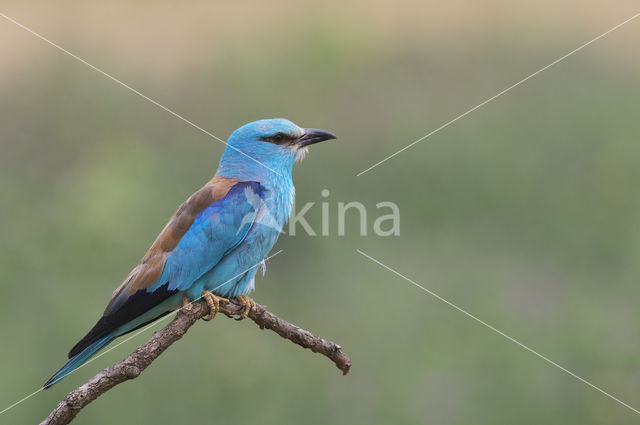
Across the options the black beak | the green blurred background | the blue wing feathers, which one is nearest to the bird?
the blue wing feathers

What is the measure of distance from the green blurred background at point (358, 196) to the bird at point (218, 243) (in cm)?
208

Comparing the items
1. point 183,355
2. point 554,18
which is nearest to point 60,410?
→ point 183,355

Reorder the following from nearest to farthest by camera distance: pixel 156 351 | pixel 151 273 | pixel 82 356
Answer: pixel 156 351, pixel 82 356, pixel 151 273

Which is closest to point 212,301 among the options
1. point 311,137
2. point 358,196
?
point 311,137

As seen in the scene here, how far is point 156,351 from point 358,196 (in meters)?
5.33

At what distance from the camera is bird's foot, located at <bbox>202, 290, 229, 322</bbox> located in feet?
14.4

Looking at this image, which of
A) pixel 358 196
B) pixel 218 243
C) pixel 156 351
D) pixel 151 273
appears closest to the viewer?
pixel 156 351

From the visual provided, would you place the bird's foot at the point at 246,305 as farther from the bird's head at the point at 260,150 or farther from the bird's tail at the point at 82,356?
the bird's head at the point at 260,150

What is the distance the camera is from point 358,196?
867 cm

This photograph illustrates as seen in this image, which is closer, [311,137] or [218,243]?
[218,243]

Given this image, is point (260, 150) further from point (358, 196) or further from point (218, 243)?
point (358, 196)

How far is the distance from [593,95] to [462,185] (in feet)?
7.08

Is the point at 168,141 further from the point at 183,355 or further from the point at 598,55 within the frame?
the point at 598,55

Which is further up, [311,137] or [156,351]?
[311,137]
